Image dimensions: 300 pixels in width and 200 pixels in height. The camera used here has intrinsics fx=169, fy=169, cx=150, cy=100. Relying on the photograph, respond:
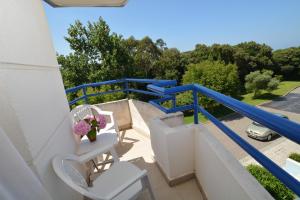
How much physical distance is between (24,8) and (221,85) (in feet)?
62.5

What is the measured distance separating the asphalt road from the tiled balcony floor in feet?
25.3

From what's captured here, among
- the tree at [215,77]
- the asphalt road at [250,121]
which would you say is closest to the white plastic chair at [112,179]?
the asphalt road at [250,121]

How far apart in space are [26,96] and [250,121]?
641 inches

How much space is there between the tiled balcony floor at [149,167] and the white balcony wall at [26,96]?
2.73 feet

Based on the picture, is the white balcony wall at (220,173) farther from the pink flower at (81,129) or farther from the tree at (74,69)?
the tree at (74,69)

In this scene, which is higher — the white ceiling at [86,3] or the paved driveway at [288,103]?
the white ceiling at [86,3]

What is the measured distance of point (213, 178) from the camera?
50.9 inches

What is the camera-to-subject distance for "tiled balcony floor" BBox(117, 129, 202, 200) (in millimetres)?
1634

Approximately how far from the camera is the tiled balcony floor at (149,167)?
64.3 inches

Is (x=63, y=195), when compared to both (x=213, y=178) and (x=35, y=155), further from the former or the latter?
(x=213, y=178)

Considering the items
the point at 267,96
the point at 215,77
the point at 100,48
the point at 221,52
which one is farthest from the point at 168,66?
the point at 267,96

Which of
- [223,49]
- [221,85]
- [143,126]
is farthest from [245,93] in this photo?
[143,126]

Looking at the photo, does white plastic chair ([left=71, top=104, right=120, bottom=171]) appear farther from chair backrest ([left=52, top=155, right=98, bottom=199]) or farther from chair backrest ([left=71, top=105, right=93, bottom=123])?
chair backrest ([left=52, top=155, right=98, bottom=199])

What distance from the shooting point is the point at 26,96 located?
3.12 feet
